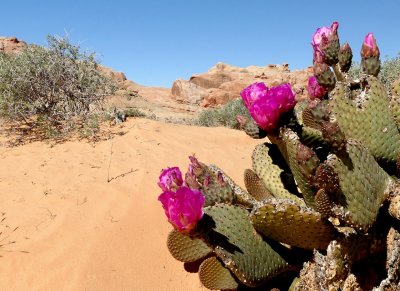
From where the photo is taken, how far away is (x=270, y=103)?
186 cm

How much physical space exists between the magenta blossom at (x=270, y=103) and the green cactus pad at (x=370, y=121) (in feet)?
1.43

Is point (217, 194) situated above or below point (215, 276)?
above

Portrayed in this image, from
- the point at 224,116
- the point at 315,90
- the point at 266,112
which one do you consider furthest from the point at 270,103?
the point at 224,116

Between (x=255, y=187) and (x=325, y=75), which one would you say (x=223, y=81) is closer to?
(x=255, y=187)

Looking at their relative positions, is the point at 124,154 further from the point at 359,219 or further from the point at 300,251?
the point at 359,219

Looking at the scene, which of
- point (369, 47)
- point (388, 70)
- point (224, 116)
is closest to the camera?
point (369, 47)

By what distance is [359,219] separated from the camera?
179 cm

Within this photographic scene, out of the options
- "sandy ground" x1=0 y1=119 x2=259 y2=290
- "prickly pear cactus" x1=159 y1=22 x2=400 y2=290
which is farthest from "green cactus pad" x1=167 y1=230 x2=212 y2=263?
"sandy ground" x1=0 y1=119 x2=259 y2=290

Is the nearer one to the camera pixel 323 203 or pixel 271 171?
pixel 323 203

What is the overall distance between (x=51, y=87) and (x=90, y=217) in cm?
531

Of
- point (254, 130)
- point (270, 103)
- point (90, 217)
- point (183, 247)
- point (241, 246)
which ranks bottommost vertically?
point (90, 217)

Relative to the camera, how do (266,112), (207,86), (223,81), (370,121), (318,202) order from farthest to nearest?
(223,81) < (207,86) < (370,121) < (266,112) < (318,202)

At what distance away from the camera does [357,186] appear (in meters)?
1.81

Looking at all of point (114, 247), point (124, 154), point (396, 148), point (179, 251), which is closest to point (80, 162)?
point (124, 154)
